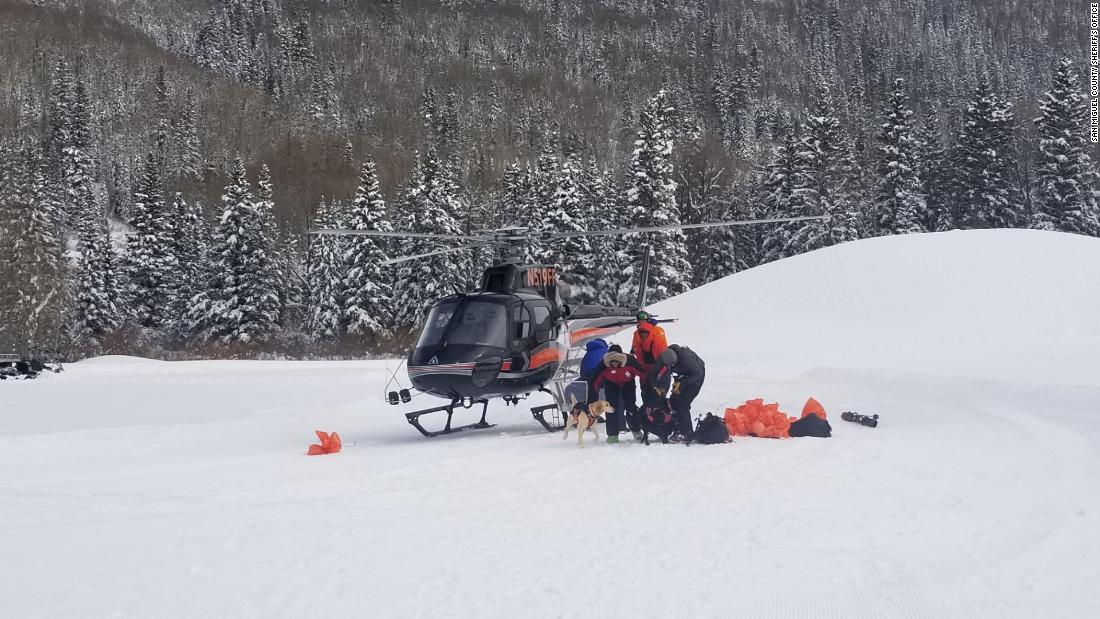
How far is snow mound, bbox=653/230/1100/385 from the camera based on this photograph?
2003cm

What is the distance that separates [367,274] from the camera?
4453cm

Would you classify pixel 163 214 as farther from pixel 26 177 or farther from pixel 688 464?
pixel 688 464

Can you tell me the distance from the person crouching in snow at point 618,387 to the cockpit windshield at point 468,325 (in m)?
1.66

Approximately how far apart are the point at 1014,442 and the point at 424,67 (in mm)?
153392

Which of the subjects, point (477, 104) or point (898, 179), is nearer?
point (898, 179)

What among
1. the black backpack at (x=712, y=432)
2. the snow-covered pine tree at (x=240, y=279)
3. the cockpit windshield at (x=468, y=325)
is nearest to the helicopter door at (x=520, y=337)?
the cockpit windshield at (x=468, y=325)

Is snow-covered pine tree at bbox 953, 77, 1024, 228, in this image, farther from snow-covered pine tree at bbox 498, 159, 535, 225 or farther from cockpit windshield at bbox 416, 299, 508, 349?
cockpit windshield at bbox 416, 299, 508, 349

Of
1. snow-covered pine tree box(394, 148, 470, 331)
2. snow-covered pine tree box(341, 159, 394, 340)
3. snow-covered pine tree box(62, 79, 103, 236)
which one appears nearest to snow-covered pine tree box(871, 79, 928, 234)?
snow-covered pine tree box(394, 148, 470, 331)

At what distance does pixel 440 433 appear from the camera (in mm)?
12055

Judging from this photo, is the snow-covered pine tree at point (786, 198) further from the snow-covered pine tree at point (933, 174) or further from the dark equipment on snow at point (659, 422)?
the dark equipment on snow at point (659, 422)

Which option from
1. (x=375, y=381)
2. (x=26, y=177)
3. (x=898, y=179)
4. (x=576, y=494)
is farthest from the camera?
(x=898, y=179)

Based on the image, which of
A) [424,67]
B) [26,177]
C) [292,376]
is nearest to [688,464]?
[292,376]

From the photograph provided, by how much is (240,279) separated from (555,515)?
42664 millimetres

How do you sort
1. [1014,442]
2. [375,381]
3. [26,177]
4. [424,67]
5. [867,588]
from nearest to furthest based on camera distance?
1. [867,588]
2. [1014,442]
3. [375,381]
4. [26,177]
5. [424,67]
